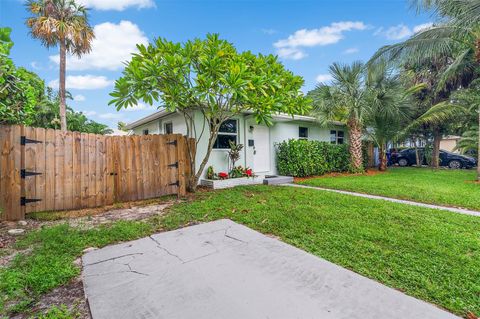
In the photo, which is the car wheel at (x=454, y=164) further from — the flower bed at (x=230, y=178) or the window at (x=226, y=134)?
the window at (x=226, y=134)

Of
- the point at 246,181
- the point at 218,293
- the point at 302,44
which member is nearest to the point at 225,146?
the point at 246,181

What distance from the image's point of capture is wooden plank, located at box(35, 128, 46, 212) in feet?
15.2

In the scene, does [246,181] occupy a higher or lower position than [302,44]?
lower

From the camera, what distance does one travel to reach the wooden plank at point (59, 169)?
490 centimetres

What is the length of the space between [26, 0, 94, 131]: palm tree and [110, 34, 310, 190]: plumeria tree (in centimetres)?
942

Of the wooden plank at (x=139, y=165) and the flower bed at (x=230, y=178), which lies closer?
the wooden plank at (x=139, y=165)

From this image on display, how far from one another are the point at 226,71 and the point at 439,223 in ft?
16.5

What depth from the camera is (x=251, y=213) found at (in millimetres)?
4727

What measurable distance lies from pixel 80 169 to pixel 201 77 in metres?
3.32

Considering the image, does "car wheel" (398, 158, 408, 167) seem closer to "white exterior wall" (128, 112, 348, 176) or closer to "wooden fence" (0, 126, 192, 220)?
"white exterior wall" (128, 112, 348, 176)

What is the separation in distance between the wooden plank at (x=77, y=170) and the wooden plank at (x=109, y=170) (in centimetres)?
53

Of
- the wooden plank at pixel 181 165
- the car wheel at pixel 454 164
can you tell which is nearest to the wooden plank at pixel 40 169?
the wooden plank at pixel 181 165

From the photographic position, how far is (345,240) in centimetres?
331

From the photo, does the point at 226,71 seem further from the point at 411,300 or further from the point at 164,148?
the point at 411,300
